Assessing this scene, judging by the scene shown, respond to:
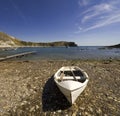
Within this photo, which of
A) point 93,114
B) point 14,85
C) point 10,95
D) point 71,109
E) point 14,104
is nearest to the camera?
point 93,114

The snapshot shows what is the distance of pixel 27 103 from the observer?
6.28 meters

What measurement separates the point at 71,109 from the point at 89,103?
1.15 metres

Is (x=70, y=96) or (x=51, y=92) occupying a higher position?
(x=70, y=96)

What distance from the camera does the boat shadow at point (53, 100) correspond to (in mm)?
5884

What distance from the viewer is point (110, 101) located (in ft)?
21.2

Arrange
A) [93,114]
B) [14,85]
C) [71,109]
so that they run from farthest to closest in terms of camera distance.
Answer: [14,85] → [71,109] → [93,114]

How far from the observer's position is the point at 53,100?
657 cm

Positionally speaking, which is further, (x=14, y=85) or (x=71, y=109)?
(x=14, y=85)

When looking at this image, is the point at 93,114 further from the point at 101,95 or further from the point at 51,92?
the point at 51,92

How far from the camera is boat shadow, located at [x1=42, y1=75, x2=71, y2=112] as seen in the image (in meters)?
5.88

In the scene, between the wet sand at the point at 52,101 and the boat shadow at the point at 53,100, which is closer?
the wet sand at the point at 52,101

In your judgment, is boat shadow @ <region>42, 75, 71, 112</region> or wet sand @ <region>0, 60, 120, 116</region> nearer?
wet sand @ <region>0, 60, 120, 116</region>

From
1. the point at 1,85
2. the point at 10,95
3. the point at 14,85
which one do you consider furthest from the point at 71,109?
the point at 1,85

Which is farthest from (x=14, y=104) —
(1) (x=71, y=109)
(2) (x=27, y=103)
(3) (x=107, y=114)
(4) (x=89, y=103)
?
(3) (x=107, y=114)
